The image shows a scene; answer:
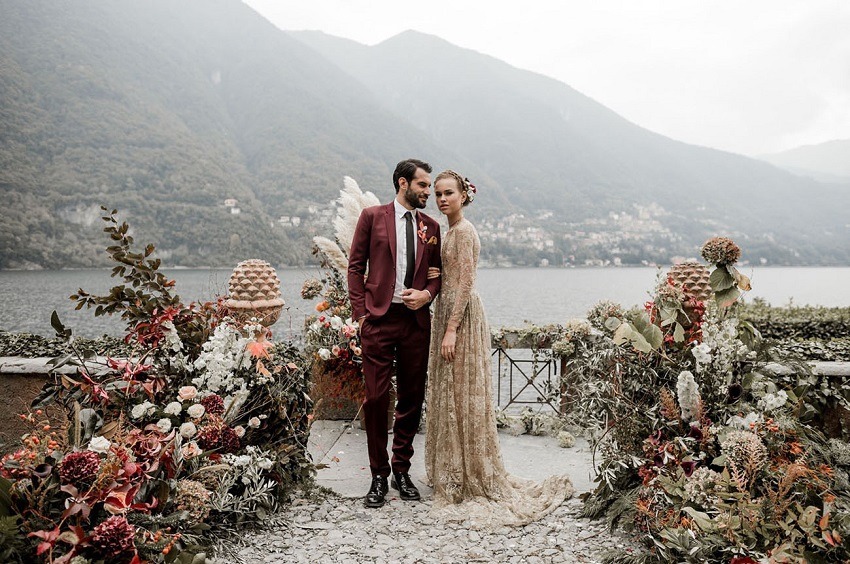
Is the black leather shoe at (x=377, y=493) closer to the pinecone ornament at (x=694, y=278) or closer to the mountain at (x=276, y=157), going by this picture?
the pinecone ornament at (x=694, y=278)

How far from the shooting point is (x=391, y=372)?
3662 millimetres

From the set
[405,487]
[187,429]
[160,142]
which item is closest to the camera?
[187,429]

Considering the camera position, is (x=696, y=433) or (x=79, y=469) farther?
(x=696, y=433)

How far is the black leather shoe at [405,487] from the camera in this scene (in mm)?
3605

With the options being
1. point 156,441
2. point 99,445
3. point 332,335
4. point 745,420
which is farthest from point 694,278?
point 99,445

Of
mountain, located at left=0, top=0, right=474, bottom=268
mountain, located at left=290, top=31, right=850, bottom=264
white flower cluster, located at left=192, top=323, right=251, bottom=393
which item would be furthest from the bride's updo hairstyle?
mountain, located at left=290, top=31, right=850, bottom=264

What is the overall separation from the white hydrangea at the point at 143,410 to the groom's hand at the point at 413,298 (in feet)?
4.93

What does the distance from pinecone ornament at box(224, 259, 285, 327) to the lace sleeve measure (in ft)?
6.77

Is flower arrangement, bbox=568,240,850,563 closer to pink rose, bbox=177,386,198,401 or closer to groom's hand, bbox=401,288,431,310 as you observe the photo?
groom's hand, bbox=401,288,431,310

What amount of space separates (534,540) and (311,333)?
111 inches

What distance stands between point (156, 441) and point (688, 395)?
103 inches

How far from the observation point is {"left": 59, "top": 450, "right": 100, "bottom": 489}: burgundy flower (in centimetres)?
213

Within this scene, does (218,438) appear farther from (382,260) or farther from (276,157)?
(276,157)

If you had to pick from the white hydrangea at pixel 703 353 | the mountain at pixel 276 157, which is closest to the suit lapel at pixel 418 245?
the white hydrangea at pixel 703 353
